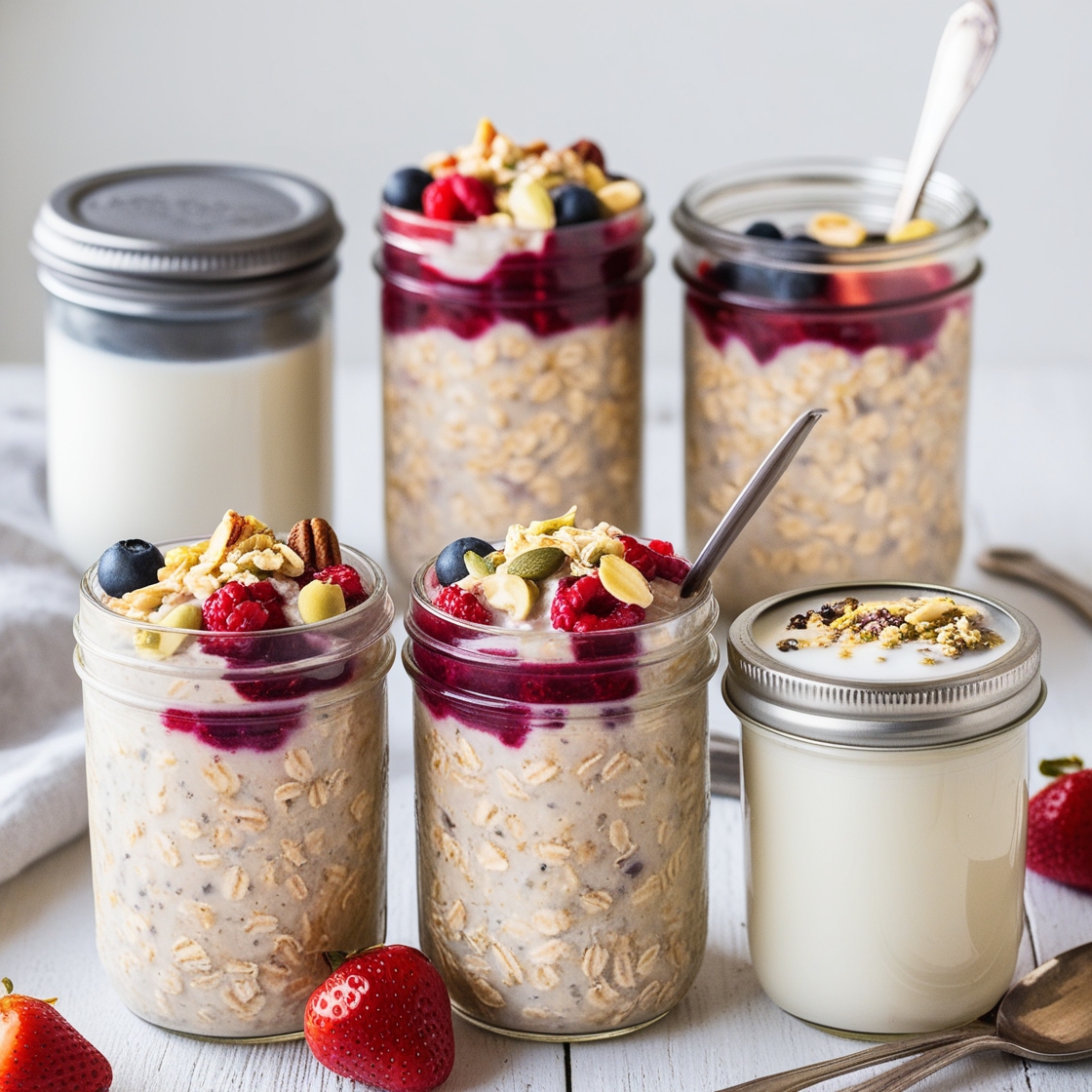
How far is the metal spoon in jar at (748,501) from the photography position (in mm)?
959

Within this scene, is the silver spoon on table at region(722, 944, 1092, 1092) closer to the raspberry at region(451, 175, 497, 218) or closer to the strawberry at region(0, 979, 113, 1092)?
the strawberry at region(0, 979, 113, 1092)

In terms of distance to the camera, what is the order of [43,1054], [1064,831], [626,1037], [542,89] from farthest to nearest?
[542,89] → [1064,831] → [626,1037] → [43,1054]

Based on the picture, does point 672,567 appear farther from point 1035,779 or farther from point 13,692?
point 13,692

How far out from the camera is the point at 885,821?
0.96 meters

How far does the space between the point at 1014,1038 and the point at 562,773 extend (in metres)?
0.32

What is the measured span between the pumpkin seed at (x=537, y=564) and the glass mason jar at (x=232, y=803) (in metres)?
0.09

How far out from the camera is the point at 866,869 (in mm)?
976

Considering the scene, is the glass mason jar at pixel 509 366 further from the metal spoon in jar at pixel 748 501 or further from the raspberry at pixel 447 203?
the metal spoon in jar at pixel 748 501

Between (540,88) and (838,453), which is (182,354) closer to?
(838,453)

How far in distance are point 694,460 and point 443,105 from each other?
3.74 feet

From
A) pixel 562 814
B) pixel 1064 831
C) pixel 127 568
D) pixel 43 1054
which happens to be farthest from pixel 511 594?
pixel 1064 831

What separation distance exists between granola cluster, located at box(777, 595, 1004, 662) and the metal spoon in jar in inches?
2.7

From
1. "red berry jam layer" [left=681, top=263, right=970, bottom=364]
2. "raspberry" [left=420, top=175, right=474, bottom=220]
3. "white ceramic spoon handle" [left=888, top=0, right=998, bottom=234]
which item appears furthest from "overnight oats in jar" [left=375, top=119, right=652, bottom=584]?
"white ceramic spoon handle" [left=888, top=0, right=998, bottom=234]

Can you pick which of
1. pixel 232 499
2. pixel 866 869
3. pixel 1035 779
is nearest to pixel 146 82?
pixel 232 499
